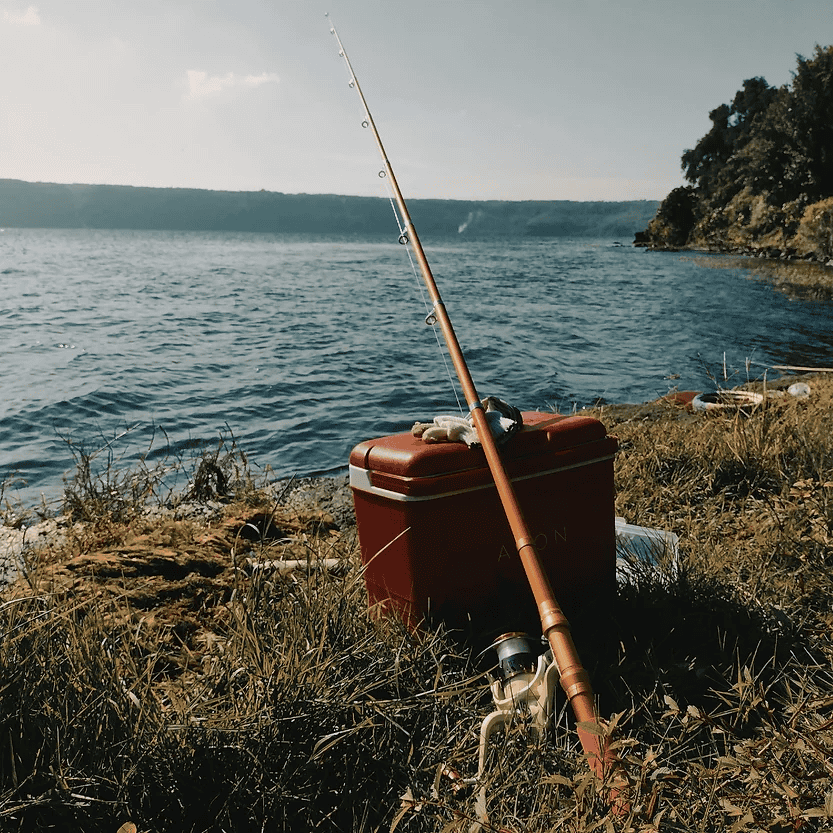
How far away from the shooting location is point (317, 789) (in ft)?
6.33

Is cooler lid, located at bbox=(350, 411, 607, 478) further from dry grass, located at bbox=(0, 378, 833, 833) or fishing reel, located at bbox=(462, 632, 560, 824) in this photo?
fishing reel, located at bbox=(462, 632, 560, 824)

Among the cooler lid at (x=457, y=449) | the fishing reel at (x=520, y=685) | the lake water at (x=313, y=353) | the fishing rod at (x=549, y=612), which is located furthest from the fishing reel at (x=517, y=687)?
the lake water at (x=313, y=353)

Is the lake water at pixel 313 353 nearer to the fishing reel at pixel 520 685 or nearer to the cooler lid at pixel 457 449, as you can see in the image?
the cooler lid at pixel 457 449

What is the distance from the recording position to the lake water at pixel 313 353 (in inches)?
394

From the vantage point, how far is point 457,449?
2.61m

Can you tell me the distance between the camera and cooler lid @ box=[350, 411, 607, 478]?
101 inches

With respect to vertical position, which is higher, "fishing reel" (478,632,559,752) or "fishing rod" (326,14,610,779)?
"fishing rod" (326,14,610,779)

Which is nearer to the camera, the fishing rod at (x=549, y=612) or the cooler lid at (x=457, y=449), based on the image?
the fishing rod at (x=549, y=612)

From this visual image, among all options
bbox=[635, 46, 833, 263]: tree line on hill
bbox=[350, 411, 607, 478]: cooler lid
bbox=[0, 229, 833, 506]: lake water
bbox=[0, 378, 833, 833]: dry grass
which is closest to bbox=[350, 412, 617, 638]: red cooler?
bbox=[350, 411, 607, 478]: cooler lid

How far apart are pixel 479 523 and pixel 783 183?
62.2 meters

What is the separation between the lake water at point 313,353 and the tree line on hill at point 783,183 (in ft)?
73.9

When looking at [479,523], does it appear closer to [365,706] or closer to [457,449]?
[457,449]

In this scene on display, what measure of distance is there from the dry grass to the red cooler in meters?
0.15

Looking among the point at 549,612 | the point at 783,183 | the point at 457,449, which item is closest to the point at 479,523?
the point at 457,449
